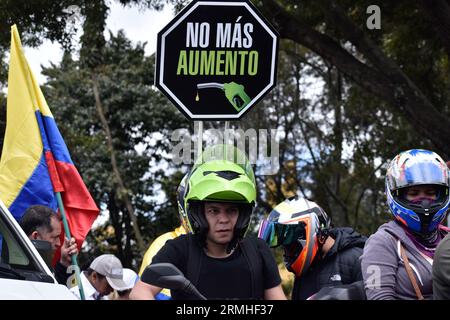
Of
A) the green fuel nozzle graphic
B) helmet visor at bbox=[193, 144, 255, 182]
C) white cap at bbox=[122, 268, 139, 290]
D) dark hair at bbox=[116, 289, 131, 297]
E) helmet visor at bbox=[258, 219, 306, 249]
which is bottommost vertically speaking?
dark hair at bbox=[116, 289, 131, 297]

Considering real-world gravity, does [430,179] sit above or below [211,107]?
below

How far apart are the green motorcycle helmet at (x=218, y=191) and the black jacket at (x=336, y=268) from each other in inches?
36.1

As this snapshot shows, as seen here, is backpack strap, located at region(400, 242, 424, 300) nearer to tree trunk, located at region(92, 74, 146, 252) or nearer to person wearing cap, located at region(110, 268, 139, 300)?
person wearing cap, located at region(110, 268, 139, 300)

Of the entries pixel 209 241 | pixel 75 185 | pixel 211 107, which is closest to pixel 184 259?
pixel 209 241

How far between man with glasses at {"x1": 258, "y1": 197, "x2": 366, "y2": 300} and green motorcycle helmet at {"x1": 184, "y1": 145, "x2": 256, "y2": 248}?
1.97 feet

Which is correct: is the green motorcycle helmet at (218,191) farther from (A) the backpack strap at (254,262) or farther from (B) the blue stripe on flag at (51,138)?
(B) the blue stripe on flag at (51,138)

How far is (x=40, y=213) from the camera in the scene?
19.9 ft

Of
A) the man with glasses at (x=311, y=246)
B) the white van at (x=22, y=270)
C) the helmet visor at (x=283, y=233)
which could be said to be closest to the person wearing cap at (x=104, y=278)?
the man with glasses at (x=311, y=246)

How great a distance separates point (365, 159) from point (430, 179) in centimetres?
1565

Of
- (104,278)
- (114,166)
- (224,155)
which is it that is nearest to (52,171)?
(224,155)

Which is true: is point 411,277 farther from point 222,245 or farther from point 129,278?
point 129,278

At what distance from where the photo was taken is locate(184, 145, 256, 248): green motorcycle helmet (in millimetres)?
4492

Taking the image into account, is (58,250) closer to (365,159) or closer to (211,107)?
(211,107)

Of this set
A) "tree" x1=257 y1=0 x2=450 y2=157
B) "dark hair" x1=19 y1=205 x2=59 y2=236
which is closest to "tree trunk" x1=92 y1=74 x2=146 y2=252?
"tree" x1=257 y1=0 x2=450 y2=157
